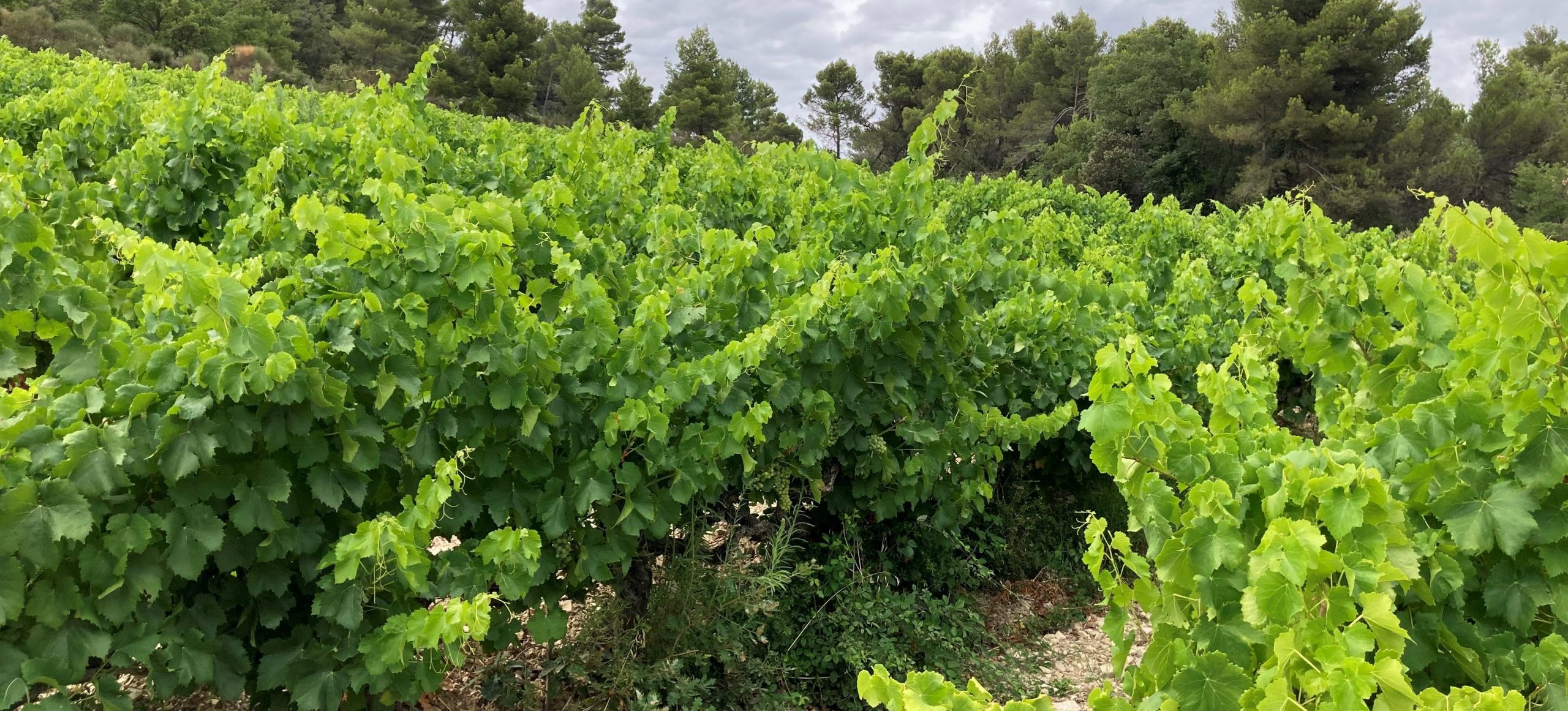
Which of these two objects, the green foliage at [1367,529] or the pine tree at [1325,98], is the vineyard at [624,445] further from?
the pine tree at [1325,98]

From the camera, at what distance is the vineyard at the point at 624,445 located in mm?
1729

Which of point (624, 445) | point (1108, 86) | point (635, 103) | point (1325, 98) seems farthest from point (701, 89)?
point (624, 445)

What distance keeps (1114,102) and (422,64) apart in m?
34.1

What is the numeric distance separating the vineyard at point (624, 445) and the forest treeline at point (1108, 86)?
16440mm

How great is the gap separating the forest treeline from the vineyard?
16.4 m

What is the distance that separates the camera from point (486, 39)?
116 ft

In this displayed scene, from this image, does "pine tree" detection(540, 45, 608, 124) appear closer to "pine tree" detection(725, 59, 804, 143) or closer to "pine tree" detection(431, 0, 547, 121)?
"pine tree" detection(431, 0, 547, 121)

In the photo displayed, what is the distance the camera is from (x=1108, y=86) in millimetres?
35875

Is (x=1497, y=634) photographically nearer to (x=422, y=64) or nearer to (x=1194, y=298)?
(x=1194, y=298)

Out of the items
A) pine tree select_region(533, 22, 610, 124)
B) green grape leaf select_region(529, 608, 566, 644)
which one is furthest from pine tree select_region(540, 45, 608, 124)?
green grape leaf select_region(529, 608, 566, 644)

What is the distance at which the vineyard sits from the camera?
1729 millimetres

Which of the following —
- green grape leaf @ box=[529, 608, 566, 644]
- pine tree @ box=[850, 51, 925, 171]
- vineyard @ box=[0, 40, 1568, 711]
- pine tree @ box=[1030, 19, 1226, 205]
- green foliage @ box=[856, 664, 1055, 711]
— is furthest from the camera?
pine tree @ box=[850, 51, 925, 171]

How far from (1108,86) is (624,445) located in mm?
37452

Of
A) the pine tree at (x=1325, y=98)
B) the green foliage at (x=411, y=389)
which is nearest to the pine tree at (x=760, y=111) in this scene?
the pine tree at (x=1325, y=98)
